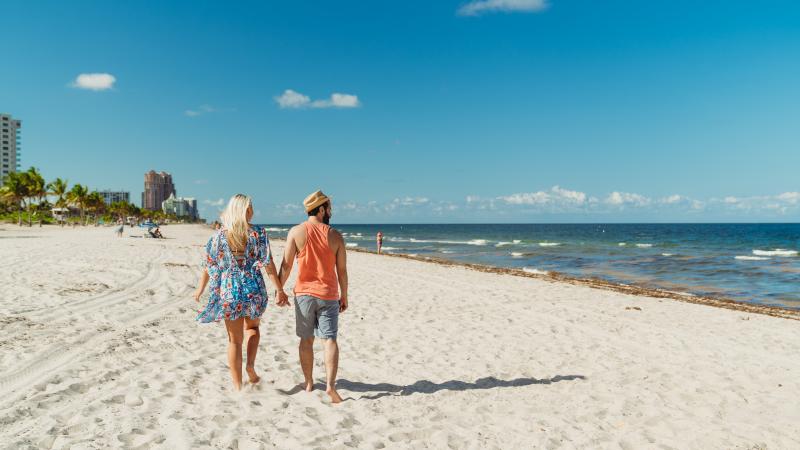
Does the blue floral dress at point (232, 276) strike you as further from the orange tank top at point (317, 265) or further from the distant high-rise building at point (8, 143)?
the distant high-rise building at point (8, 143)

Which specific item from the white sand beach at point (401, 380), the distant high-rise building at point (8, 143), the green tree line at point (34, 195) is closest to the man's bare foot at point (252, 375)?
the white sand beach at point (401, 380)

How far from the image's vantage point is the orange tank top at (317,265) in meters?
4.44

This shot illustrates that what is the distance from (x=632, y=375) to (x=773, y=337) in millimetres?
5140

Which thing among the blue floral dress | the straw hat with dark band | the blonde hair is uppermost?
the straw hat with dark band

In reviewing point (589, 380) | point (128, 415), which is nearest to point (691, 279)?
point (589, 380)

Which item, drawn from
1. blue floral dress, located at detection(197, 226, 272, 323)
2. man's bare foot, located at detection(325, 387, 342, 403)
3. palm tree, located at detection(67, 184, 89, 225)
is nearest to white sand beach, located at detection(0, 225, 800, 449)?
man's bare foot, located at detection(325, 387, 342, 403)

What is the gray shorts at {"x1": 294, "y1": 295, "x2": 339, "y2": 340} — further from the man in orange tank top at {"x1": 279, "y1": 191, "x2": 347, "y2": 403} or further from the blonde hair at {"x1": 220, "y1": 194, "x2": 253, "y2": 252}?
the blonde hair at {"x1": 220, "y1": 194, "x2": 253, "y2": 252}

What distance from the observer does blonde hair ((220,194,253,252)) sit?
4.28 metres

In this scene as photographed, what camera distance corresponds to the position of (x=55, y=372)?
5148 mm

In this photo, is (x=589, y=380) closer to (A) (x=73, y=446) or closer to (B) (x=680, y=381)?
(B) (x=680, y=381)

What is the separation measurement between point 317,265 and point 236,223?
0.81 meters

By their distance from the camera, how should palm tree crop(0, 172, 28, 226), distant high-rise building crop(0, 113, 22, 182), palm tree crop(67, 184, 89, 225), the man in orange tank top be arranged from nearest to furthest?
the man in orange tank top
palm tree crop(0, 172, 28, 226)
palm tree crop(67, 184, 89, 225)
distant high-rise building crop(0, 113, 22, 182)

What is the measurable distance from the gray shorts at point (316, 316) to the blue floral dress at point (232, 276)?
430mm

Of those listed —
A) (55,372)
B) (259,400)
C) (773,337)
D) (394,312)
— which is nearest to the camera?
(259,400)
